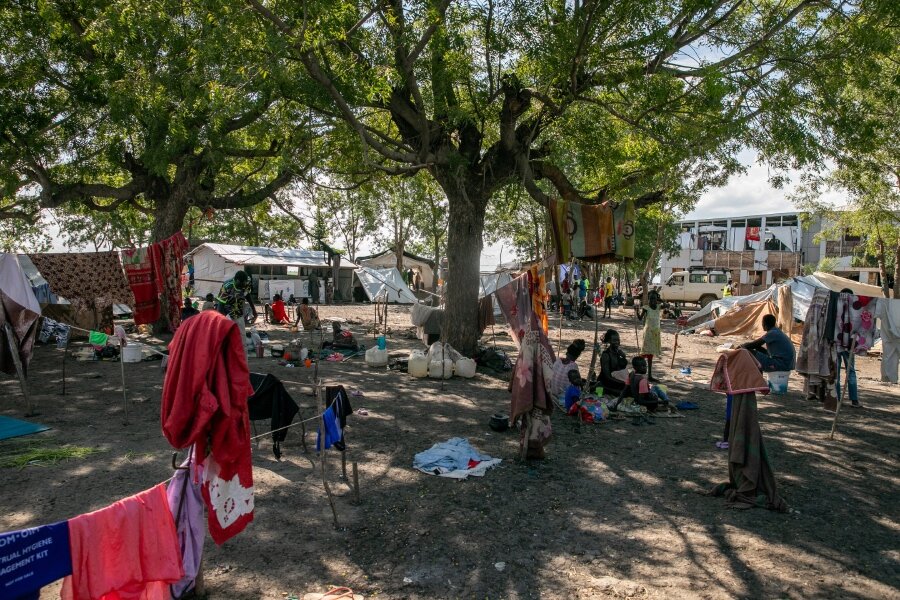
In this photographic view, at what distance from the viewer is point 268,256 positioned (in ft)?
103

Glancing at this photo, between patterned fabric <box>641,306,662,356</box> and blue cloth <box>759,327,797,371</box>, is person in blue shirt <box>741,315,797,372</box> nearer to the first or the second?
blue cloth <box>759,327,797,371</box>

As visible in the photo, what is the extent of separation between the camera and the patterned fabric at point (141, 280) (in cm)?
1107

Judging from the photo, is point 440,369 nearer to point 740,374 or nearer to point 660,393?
point 660,393

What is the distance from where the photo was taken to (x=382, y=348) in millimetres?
12695

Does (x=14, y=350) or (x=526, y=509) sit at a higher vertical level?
(x=14, y=350)

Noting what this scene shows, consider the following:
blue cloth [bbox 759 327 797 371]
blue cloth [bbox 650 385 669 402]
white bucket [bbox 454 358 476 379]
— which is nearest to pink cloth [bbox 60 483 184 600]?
blue cloth [bbox 650 385 669 402]

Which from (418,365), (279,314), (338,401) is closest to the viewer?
(338,401)

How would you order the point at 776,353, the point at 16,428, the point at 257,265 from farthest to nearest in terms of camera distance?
the point at 257,265
the point at 776,353
the point at 16,428

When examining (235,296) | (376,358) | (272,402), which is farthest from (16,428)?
(376,358)

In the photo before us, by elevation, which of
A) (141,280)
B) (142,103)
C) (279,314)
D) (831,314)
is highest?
(142,103)

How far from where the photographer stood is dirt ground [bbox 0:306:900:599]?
163 inches

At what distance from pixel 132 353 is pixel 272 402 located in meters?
7.82

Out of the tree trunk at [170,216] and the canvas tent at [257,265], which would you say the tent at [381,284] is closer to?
the tree trunk at [170,216]

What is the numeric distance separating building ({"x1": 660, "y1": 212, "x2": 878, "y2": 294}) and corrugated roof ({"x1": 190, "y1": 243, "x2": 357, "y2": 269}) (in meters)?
26.9
